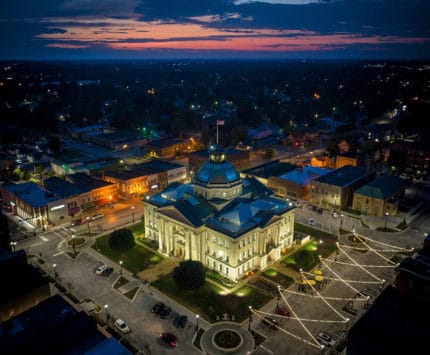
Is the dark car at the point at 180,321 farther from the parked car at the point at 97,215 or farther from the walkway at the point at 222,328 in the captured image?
the parked car at the point at 97,215

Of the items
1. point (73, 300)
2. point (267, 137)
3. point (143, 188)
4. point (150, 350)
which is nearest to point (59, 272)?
point (73, 300)

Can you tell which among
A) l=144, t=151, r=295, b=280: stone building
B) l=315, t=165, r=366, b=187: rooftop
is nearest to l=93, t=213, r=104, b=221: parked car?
l=144, t=151, r=295, b=280: stone building

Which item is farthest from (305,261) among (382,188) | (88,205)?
(88,205)

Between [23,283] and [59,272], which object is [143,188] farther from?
[23,283]

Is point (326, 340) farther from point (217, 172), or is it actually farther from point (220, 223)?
point (217, 172)

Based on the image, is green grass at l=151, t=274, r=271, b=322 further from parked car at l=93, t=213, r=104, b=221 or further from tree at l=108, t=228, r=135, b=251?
parked car at l=93, t=213, r=104, b=221

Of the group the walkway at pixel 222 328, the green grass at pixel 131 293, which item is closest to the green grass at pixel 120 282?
the green grass at pixel 131 293
